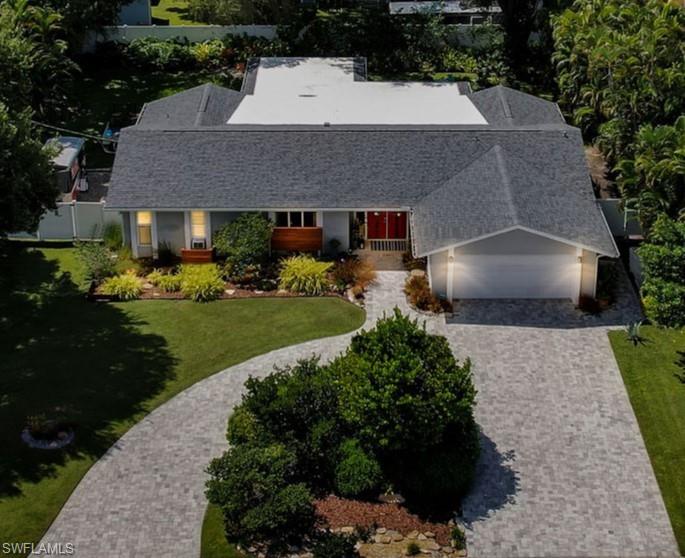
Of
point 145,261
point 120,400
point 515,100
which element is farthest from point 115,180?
point 515,100

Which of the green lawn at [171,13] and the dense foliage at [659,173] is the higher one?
the green lawn at [171,13]

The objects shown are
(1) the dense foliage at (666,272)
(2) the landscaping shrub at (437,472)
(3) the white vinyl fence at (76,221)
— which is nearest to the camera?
(2) the landscaping shrub at (437,472)

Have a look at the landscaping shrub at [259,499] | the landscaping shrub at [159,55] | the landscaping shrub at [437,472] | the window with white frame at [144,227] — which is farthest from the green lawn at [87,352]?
the landscaping shrub at [159,55]

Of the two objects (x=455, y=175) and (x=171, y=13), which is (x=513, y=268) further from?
(x=171, y=13)

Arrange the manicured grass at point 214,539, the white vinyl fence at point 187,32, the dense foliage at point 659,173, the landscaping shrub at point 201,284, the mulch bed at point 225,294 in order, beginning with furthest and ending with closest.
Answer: the white vinyl fence at point 187,32 < the mulch bed at point 225,294 < the landscaping shrub at point 201,284 < the dense foliage at point 659,173 < the manicured grass at point 214,539

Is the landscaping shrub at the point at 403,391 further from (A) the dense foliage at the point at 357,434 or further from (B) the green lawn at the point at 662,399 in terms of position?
(B) the green lawn at the point at 662,399

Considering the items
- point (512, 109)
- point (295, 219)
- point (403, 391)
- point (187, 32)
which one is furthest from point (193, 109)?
point (403, 391)
